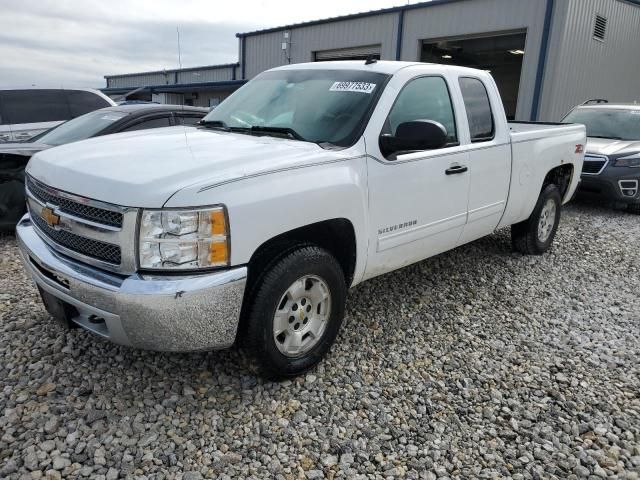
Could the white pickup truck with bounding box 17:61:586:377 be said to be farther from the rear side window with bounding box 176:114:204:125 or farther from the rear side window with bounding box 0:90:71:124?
the rear side window with bounding box 0:90:71:124

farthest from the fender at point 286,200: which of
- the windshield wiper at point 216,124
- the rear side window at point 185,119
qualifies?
the rear side window at point 185,119

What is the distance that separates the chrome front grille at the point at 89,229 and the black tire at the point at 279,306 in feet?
2.15

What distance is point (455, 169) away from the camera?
12.7 feet

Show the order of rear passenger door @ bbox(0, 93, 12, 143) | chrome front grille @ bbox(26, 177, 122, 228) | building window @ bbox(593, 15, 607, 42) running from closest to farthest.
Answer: chrome front grille @ bbox(26, 177, 122, 228)
rear passenger door @ bbox(0, 93, 12, 143)
building window @ bbox(593, 15, 607, 42)

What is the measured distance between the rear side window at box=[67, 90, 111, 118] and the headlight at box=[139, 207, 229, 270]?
270 inches

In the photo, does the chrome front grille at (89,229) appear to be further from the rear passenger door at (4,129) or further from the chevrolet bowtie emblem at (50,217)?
the rear passenger door at (4,129)

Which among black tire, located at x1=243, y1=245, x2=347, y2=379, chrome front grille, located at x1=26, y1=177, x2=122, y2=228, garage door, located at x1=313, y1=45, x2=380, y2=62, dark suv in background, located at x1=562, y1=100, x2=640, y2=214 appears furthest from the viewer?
garage door, located at x1=313, y1=45, x2=380, y2=62

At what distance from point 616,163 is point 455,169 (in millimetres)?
5702

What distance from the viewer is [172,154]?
2.88 metres

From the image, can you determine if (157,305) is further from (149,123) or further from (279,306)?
(149,123)

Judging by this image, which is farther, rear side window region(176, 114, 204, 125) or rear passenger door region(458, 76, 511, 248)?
rear side window region(176, 114, 204, 125)

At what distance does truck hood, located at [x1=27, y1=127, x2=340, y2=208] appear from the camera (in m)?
2.46

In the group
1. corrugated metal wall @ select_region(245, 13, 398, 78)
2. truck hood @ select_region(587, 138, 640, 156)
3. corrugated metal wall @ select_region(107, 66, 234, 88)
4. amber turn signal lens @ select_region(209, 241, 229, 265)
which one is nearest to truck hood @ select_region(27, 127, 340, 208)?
amber turn signal lens @ select_region(209, 241, 229, 265)

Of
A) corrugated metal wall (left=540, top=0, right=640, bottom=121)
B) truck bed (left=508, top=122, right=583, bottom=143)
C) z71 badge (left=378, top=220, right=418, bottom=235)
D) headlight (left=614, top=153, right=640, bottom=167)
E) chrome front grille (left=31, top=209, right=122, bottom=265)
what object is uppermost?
corrugated metal wall (left=540, top=0, right=640, bottom=121)
